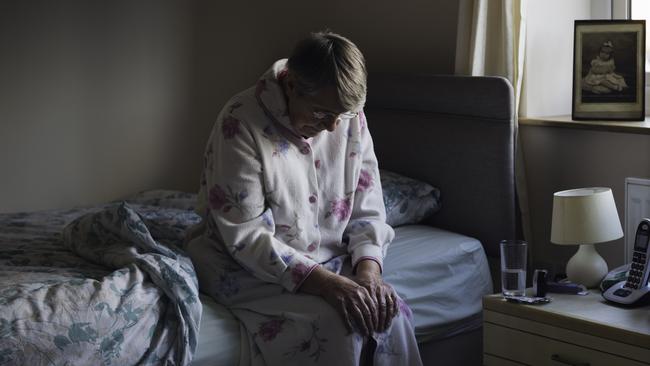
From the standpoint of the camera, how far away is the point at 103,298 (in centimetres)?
175

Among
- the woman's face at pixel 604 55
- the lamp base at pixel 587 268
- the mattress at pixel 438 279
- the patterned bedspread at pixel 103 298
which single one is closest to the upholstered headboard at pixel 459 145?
the mattress at pixel 438 279

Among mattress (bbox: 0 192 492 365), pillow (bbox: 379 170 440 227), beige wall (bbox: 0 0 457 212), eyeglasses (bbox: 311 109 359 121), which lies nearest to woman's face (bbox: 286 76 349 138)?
eyeglasses (bbox: 311 109 359 121)

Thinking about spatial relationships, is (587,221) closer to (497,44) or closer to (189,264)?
(497,44)

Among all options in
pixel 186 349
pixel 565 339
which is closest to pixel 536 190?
pixel 565 339

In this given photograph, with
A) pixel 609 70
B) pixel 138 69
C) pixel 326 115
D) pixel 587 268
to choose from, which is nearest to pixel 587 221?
pixel 587 268

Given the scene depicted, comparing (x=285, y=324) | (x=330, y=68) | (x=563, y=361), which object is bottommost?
(x=563, y=361)

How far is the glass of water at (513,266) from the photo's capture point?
6.63 ft

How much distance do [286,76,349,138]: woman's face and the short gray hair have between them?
2 centimetres

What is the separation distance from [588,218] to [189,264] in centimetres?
95

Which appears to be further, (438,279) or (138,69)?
(138,69)

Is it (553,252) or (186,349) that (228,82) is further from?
(186,349)

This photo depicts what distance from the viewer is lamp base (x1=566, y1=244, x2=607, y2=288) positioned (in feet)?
7.09

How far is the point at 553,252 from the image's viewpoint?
8.70ft

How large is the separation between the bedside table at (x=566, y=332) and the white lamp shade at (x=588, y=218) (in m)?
0.14
